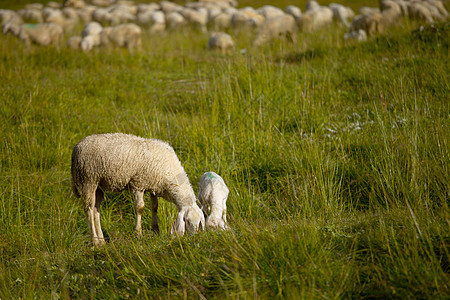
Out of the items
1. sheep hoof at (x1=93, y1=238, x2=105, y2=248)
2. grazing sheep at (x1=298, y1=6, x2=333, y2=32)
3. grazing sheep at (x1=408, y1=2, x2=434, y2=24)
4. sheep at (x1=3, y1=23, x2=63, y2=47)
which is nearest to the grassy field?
sheep hoof at (x1=93, y1=238, x2=105, y2=248)

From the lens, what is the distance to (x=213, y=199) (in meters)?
3.25

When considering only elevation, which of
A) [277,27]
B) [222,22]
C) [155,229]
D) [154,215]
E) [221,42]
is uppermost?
[222,22]

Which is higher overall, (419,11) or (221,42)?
(419,11)

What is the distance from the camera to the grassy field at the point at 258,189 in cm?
229

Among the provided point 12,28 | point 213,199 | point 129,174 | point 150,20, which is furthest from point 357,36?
point 12,28

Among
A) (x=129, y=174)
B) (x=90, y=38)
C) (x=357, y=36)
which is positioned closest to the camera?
(x=129, y=174)

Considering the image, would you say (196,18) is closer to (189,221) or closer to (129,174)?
(129,174)

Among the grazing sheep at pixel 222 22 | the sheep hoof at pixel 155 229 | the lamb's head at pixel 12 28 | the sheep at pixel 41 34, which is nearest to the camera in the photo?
the sheep hoof at pixel 155 229

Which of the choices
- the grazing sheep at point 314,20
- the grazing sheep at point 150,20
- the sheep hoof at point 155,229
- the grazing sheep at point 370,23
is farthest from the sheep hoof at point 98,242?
the grazing sheep at point 150,20

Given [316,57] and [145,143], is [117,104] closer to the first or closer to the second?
[145,143]

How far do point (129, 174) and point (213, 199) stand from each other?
0.70 m

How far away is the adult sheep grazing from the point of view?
3133 mm

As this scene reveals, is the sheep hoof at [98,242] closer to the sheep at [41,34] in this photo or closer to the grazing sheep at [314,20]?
the sheep at [41,34]

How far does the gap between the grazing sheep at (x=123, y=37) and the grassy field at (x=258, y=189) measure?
3077 millimetres
